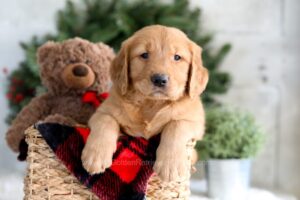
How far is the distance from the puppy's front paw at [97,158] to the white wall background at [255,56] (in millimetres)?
1481

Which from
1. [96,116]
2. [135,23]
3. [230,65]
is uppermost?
[135,23]

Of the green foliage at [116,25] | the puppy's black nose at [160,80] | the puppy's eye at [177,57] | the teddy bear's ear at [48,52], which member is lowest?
the puppy's black nose at [160,80]

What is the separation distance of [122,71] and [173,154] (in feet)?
1.00

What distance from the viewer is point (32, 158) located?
133 centimetres

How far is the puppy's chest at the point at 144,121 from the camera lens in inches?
54.2

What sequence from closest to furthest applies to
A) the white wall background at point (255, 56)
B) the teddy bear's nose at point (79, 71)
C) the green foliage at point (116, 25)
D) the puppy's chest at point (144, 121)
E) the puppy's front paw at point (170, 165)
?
the puppy's front paw at point (170, 165) < the puppy's chest at point (144, 121) < the teddy bear's nose at point (79, 71) < the green foliage at point (116, 25) < the white wall background at point (255, 56)

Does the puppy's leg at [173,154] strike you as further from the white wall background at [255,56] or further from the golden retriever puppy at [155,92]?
the white wall background at [255,56]

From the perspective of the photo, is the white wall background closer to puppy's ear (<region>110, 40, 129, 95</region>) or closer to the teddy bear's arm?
the teddy bear's arm

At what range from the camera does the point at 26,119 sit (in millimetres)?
1762

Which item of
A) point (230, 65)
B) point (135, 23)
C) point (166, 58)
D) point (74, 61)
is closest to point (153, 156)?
point (166, 58)

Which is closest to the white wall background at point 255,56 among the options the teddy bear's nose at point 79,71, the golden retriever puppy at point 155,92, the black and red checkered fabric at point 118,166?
the teddy bear's nose at point 79,71

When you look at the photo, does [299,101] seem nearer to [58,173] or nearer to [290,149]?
[290,149]

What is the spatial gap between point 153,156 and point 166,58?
0.91 feet

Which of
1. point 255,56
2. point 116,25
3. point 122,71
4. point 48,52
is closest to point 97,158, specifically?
point 122,71
